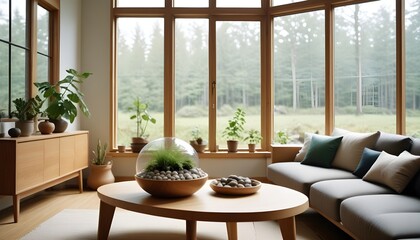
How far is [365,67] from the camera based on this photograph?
4664 mm

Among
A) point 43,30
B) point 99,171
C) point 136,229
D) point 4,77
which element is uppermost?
point 43,30

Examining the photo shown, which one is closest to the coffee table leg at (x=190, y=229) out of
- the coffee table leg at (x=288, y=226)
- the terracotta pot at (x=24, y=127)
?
the coffee table leg at (x=288, y=226)

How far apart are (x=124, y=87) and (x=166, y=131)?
91 centimetres

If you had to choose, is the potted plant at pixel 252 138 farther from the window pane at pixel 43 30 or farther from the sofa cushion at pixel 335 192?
the window pane at pixel 43 30

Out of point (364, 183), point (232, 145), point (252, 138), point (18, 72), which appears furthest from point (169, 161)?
point (252, 138)

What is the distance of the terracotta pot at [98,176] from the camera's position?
496 cm

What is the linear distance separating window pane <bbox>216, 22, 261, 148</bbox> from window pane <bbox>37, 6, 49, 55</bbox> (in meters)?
2.30

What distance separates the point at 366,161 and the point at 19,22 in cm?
375

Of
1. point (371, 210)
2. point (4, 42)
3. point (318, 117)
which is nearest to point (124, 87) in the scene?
point (4, 42)

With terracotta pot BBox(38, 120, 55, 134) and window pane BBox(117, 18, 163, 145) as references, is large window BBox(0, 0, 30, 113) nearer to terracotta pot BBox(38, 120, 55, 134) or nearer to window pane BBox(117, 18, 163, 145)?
terracotta pot BBox(38, 120, 55, 134)

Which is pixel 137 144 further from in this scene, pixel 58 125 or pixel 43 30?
pixel 43 30

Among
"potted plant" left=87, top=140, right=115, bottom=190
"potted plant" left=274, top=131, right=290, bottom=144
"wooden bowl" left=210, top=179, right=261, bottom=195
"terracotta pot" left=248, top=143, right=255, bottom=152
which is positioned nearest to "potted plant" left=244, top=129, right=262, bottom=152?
"terracotta pot" left=248, top=143, right=255, bottom=152

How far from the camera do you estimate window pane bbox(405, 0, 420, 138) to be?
13.5 ft

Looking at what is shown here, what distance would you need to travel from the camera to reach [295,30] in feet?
17.5
